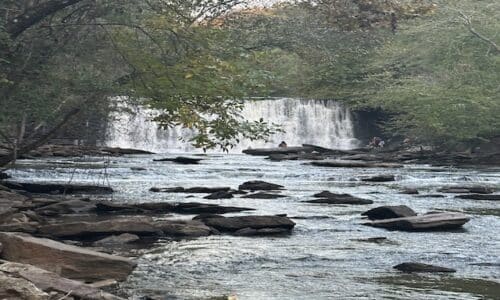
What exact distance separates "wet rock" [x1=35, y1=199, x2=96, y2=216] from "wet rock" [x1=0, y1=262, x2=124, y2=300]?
8323mm

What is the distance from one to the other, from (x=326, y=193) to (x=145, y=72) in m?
7.14

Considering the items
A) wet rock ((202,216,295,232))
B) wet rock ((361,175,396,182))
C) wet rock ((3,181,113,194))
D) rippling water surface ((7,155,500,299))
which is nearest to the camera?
rippling water surface ((7,155,500,299))

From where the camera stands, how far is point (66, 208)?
17547 mm

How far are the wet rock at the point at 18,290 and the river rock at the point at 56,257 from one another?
215 centimetres

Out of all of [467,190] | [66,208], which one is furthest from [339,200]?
[66,208]

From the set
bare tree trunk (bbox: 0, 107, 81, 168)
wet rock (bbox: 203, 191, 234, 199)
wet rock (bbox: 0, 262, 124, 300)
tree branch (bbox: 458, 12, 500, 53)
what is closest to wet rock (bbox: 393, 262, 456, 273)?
wet rock (bbox: 0, 262, 124, 300)

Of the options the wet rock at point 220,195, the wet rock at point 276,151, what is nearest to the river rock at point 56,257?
the wet rock at point 220,195

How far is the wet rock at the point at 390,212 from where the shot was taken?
17047 mm

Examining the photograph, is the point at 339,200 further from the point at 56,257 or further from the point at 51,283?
the point at 51,283

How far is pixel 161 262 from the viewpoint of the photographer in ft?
40.4

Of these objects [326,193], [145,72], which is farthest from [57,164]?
[145,72]

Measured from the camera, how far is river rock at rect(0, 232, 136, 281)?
32.3 feet

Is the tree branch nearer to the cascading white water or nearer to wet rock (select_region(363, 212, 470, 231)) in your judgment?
the cascading white water

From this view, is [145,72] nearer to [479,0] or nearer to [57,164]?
[57,164]
